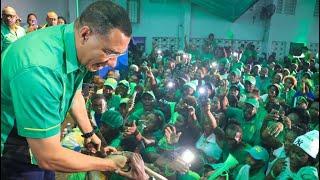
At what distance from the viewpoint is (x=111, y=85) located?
21.4ft

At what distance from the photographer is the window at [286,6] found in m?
16.1

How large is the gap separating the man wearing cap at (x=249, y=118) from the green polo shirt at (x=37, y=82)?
3577 millimetres

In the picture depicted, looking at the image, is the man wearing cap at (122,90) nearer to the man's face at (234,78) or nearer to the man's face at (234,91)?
the man's face at (234,91)

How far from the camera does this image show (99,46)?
1.82 meters

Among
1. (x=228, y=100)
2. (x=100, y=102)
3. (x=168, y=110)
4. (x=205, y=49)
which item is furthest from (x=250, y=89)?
(x=205, y=49)

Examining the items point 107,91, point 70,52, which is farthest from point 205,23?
point 70,52

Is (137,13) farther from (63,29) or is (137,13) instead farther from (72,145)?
(63,29)

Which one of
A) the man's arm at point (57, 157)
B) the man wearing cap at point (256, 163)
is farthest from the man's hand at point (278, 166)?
the man's arm at point (57, 157)

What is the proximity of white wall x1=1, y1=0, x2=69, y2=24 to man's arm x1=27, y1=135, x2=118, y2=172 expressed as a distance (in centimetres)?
1009

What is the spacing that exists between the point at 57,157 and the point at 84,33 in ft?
2.04

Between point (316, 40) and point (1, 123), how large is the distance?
681 inches

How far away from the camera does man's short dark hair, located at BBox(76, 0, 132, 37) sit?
5.83 feet

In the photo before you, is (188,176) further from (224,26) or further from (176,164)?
(224,26)

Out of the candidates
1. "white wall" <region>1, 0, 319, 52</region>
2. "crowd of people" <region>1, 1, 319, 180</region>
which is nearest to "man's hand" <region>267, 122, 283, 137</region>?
"crowd of people" <region>1, 1, 319, 180</region>
